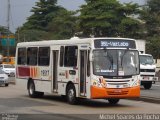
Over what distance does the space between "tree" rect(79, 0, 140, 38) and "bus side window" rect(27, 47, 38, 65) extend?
40861 millimetres

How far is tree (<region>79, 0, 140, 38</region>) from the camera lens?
68000mm

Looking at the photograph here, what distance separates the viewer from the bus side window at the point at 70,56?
72.5 feet

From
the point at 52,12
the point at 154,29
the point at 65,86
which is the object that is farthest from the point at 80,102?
the point at 52,12

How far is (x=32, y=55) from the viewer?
26.5m

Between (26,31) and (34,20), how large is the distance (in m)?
6.66

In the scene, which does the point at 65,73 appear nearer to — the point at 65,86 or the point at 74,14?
the point at 65,86

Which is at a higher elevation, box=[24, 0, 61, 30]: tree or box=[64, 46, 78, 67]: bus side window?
box=[24, 0, 61, 30]: tree

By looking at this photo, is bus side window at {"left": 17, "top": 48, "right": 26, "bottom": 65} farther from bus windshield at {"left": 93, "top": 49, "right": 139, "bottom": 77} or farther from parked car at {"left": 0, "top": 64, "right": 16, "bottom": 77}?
parked car at {"left": 0, "top": 64, "right": 16, "bottom": 77}

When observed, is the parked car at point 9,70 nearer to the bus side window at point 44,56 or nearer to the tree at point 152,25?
the tree at point 152,25

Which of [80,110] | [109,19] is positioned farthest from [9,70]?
[80,110]

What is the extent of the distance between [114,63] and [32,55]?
22.0 ft

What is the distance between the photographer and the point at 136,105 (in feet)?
72.0

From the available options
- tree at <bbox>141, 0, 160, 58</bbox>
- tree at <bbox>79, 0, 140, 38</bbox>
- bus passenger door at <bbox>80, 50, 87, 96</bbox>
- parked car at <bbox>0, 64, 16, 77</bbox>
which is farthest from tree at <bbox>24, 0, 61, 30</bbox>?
bus passenger door at <bbox>80, 50, 87, 96</bbox>


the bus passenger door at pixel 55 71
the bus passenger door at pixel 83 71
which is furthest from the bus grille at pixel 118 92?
the bus passenger door at pixel 55 71
